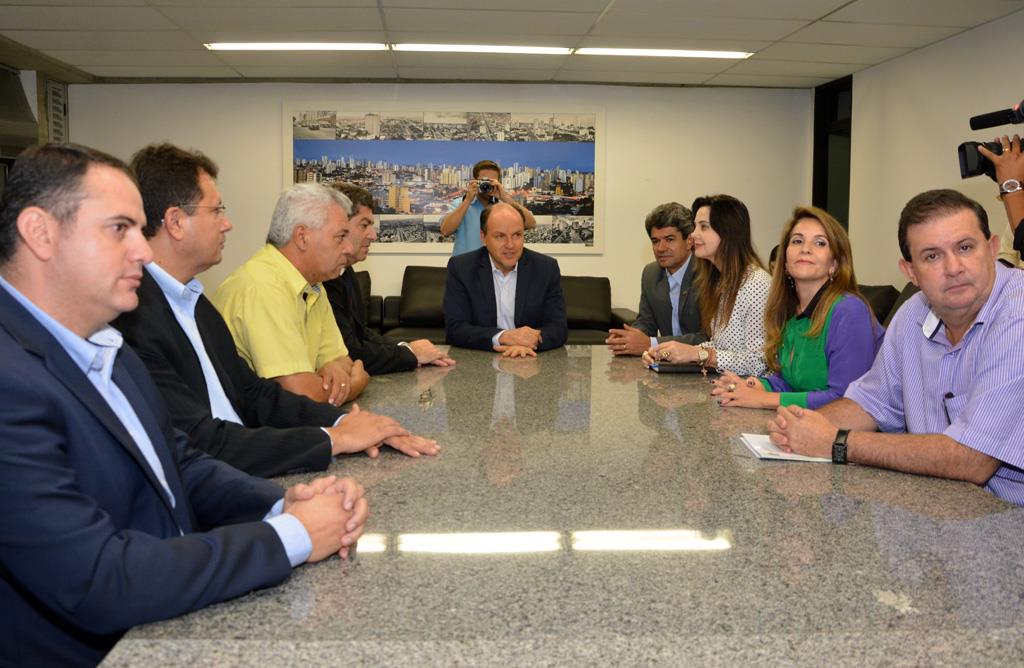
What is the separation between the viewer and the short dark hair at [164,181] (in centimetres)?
215

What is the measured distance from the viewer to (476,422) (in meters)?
2.24

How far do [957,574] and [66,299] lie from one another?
130 cm

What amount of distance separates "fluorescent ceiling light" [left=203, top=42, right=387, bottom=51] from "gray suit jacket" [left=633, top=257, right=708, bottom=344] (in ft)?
9.32

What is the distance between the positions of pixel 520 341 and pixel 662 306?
971 millimetres

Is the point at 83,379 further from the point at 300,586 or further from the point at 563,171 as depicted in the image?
the point at 563,171

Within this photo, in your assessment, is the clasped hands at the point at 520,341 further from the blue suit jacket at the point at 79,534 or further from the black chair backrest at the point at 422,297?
the black chair backrest at the point at 422,297

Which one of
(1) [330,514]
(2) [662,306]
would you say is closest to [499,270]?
(2) [662,306]

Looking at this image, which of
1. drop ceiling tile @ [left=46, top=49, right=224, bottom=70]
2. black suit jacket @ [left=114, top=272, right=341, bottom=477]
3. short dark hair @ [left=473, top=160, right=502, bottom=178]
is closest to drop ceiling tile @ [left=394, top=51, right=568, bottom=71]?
short dark hair @ [left=473, top=160, right=502, bottom=178]

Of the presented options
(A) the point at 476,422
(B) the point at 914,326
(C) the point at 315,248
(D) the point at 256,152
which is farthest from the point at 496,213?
(D) the point at 256,152

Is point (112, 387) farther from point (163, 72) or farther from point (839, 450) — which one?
point (163, 72)

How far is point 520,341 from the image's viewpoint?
149 inches

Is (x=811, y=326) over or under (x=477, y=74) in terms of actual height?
under

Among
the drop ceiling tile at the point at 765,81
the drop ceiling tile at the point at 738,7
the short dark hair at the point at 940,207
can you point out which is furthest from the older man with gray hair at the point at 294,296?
the drop ceiling tile at the point at 765,81

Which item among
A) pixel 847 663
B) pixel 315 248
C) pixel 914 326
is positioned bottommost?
pixel 847 663
